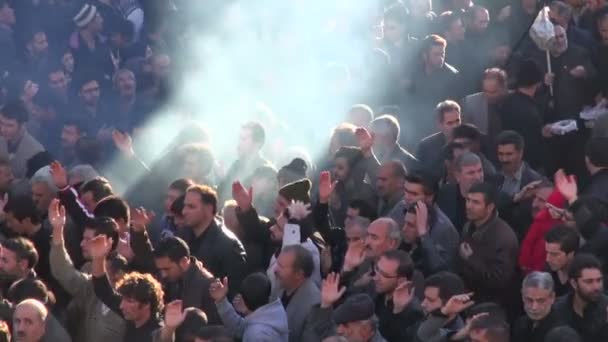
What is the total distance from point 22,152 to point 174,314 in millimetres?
5076

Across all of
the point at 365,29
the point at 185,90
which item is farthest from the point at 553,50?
the point at 185,90

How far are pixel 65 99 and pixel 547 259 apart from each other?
677 cm

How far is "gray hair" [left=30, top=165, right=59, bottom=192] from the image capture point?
514 inches

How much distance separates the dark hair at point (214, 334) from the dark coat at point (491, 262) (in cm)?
200

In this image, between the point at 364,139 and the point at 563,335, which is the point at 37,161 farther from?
the point at 563,335

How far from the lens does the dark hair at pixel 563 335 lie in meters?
9.77

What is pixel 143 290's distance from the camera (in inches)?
408

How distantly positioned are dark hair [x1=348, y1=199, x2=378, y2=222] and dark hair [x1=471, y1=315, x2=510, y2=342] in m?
2.46

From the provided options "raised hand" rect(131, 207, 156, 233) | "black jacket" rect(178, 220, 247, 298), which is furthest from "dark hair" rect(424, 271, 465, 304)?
"raised hand" rect(131, 207, 156, 233)

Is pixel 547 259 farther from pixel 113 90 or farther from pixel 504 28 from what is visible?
pixel 113 90

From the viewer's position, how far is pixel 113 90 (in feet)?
54.0

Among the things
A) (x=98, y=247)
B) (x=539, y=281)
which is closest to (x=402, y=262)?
(x=539, y=281)

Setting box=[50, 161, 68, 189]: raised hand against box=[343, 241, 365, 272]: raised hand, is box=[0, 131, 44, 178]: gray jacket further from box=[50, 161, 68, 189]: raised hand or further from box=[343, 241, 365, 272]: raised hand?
box=[343, 241, 365, 272]: raised hand

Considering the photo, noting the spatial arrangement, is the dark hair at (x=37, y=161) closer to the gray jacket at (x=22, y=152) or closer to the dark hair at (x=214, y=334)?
the gray jacket at (x=22, y=152)
